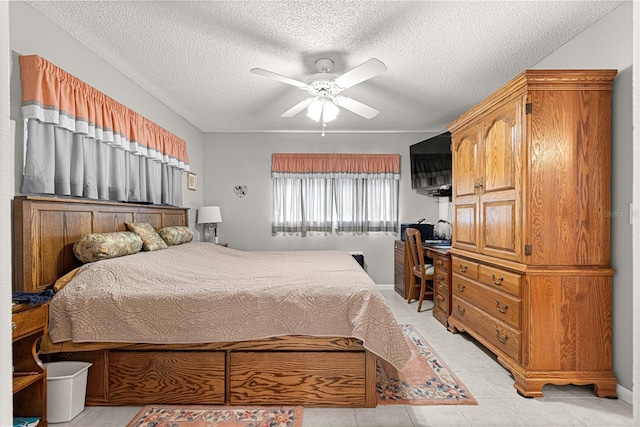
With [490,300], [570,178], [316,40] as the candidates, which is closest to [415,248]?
[490,300]

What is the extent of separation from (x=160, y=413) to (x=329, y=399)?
1.04 m

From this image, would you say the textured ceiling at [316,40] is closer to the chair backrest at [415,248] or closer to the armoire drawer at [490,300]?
the chair backrest at [415,248]

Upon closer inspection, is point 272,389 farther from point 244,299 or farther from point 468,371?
point 468,371

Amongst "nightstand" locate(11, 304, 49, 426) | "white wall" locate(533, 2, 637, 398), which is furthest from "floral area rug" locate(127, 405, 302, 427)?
"white wall" locate(533, 2, 637, 398)

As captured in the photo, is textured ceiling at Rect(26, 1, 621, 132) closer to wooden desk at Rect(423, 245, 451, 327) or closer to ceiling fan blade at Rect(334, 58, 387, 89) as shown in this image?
ceiling fan blade at Rect(334, 58, 387, 89)

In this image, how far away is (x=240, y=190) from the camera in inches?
209

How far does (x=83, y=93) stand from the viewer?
246cm

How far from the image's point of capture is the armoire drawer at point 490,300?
228 cm

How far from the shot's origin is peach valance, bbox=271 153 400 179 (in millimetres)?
5250

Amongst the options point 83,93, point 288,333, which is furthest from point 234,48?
point 288,333

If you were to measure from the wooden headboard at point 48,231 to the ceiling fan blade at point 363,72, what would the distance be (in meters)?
2.20

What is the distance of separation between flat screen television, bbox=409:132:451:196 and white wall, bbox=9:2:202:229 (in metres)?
3.49

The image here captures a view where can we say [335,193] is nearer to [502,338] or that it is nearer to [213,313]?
[502,338]

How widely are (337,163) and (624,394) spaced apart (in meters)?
4.11
